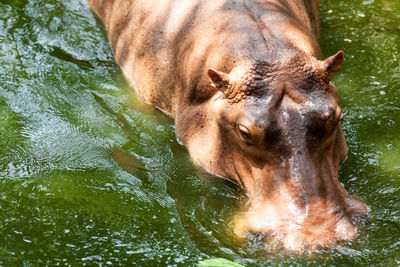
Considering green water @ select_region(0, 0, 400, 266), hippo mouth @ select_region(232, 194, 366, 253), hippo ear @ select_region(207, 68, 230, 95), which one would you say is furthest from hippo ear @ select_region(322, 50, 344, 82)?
→ hippo mouth @ select_region(232, 194, 366, 253)

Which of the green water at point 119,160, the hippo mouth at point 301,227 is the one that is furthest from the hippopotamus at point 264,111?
the green water at point 119,160

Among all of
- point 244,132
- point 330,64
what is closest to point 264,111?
point 244,132

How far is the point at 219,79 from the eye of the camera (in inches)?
216

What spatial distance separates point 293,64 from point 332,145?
0.75 meters

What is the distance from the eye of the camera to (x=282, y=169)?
5.09 meters

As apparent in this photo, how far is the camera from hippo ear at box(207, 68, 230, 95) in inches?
214

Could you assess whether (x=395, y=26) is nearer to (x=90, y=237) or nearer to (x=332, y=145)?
(x=332, y=145)

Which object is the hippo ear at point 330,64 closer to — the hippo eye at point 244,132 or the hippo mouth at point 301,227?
the hippo eye at point 244,132

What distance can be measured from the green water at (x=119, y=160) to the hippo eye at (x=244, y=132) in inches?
24.3

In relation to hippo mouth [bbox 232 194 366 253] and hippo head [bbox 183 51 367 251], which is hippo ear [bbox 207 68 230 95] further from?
hippo mouth [bbox 232 194 366 253]

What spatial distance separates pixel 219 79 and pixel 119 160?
143cm

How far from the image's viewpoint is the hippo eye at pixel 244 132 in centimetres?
521

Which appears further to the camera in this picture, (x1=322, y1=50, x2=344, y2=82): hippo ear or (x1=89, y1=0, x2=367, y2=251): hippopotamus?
(x1=322, y1=50, x2=344, y2=82): hippo ear

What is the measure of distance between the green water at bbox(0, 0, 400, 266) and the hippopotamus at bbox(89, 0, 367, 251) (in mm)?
195
